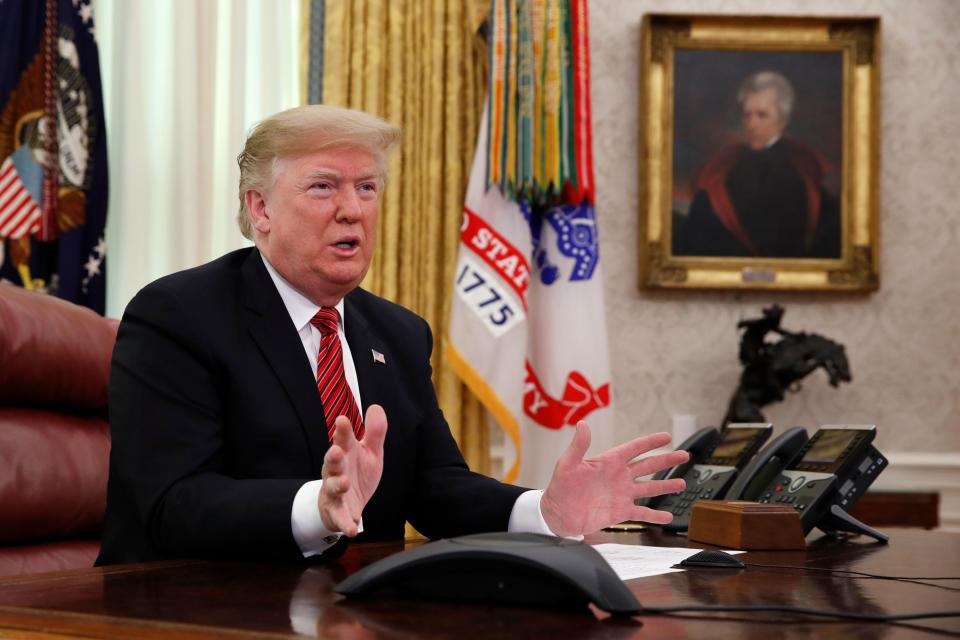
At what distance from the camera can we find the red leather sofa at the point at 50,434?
2260mm

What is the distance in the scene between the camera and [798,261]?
5.02 meters

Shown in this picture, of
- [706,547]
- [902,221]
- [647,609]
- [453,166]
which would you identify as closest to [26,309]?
[706,547]

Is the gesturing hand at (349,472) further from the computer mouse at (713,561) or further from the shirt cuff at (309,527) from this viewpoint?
the computer mouse at (713,561)

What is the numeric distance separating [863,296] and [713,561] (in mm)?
3787

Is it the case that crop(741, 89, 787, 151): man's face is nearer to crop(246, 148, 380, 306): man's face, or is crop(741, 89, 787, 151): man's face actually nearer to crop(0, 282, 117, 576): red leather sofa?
crop(246, 148, 380, 306): man's face

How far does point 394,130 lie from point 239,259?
0.43 meters

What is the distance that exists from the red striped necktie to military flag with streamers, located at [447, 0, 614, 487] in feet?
7.84

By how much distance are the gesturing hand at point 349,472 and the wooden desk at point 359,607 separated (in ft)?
0.24

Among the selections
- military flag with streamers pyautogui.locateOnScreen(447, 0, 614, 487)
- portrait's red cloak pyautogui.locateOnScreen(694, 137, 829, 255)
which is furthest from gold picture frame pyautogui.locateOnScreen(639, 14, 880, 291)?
military flag with streamers pyautogui.locateOnScreen(447, 0, 614, 487)

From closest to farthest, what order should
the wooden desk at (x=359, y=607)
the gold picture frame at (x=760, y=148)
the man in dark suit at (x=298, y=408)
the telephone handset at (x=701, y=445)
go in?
the wooden desk at (x=359, y=607)
the man in dark suit at (x=298, y=408)
the telephone handset at (x=701, y=445)
the gold picture frame at (x=760, y=148)

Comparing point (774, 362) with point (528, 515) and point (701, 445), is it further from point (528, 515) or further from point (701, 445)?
point (528, 515)

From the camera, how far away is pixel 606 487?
182cm

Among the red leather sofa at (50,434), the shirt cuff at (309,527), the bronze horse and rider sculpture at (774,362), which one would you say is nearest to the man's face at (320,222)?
the red leather sofa at (50,434)

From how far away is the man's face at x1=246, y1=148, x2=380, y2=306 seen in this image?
2234 millimetres
